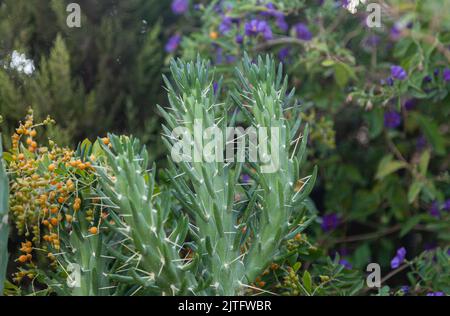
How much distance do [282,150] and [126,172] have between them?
1.26 ft

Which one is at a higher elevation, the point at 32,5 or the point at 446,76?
the point at 32,5

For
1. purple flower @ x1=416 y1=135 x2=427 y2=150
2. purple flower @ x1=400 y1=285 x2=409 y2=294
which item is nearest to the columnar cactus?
purple flower @ x1=400 y1=285 x2=409 y2=294

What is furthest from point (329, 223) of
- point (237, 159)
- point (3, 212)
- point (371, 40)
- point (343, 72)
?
point (3, 212)

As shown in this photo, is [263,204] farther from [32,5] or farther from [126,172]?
[32,5]

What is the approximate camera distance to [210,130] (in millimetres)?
1492

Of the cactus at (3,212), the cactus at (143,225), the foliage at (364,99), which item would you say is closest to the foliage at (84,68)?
the foliage at (364,99)

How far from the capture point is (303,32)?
2865 mm

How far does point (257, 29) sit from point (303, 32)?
0.96 ft

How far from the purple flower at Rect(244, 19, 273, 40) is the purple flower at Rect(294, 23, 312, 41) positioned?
0.70ft

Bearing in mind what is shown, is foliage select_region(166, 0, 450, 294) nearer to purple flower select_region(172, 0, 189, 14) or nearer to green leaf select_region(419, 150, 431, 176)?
green leaf select_region(419, 150, 431, 176)

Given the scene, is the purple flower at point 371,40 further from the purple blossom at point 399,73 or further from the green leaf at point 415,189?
the green leaf at point 415,189

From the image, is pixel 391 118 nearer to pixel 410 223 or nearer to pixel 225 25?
pixel 410 223

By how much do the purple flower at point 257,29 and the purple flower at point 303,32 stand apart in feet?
0.70
